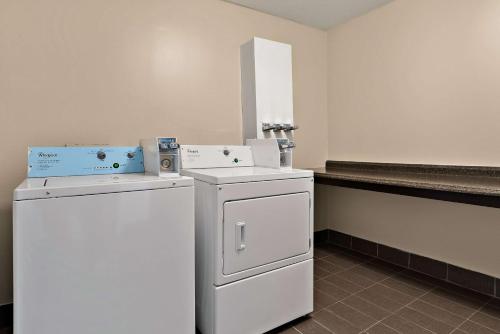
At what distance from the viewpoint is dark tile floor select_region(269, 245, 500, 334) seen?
1.84 meters

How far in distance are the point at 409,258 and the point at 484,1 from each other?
211cm

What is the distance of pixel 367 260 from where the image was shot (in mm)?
2914

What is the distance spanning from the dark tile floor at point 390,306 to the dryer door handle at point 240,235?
648mm

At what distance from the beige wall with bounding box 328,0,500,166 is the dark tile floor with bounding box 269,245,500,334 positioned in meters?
1.00

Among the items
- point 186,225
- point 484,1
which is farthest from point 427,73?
point 186,225

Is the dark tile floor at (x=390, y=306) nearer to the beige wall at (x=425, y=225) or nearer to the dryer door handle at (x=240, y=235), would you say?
the beige wall at (x=425, y=225)

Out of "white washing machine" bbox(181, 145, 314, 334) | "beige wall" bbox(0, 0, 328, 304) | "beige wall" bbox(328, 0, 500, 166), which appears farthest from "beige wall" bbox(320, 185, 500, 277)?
"beige wall" bbox(0, 0, 328, 304)

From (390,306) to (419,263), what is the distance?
744 mm

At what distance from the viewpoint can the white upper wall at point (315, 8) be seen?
2.72 meters

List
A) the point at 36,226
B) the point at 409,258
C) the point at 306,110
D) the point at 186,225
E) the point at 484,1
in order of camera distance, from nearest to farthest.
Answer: the point at 36,226 → the point at 186,225 → the point at 484,1 → the point at 409,258 → the point at 306,110

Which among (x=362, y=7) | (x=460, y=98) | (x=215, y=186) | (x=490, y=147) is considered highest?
(x=362, y=7)

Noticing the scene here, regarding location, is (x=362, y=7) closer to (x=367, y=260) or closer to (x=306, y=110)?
(x=306, y=110)

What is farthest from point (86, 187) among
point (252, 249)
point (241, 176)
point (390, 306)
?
point (390, 306)

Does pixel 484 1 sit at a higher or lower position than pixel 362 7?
lower
